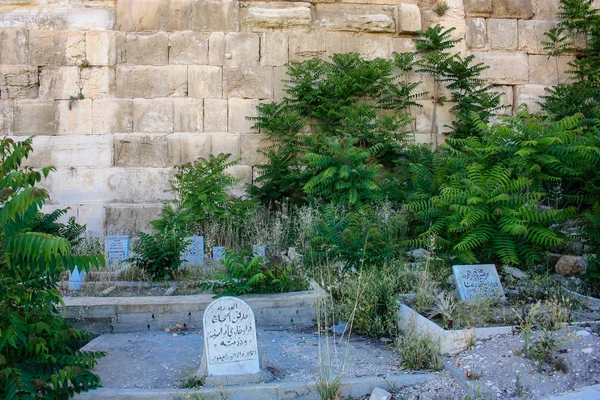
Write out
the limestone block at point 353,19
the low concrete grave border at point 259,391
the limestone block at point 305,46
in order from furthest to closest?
1. the limestone block at point 353,19
2. the limestone block at point 305,46
3. the low concrete grave border at point 259,391

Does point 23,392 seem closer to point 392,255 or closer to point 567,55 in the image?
point 392,255

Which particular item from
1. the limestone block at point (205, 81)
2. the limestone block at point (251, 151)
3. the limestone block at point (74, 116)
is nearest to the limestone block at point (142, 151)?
the limestone block at point (74, 116)

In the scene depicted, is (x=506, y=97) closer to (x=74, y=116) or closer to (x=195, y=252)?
(x=195, y=252)

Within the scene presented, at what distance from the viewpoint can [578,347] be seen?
4.45m

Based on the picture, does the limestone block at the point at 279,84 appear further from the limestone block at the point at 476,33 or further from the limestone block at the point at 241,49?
the limestone block at the point at 476,33

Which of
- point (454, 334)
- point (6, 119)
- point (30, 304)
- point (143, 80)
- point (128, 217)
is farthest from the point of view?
point (143, 80)

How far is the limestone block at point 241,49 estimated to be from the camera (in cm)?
1046

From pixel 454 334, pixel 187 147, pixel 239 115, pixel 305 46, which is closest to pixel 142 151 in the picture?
pixel 187 147

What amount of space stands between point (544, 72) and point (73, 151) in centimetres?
995

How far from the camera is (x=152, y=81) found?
10281mm

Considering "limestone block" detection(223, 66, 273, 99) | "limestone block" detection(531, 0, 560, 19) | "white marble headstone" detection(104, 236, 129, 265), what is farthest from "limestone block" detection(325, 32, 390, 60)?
"white marble headstone" detection(104, 236, 129, 265)

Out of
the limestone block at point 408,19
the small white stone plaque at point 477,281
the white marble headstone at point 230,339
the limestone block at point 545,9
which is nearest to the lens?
the white marble headstone at point 230,339

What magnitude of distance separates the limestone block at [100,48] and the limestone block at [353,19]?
422 cm

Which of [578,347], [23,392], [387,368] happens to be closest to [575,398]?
[578,347]
